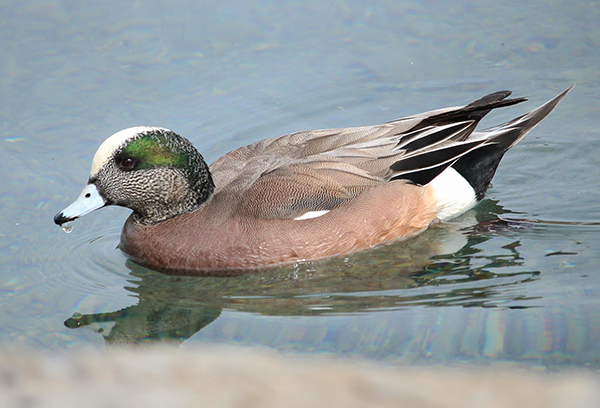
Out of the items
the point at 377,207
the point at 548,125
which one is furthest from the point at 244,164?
the point at 548,125

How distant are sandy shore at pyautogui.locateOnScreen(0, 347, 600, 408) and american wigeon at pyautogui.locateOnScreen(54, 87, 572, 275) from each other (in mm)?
2383

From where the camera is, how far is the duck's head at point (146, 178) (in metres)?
4.57

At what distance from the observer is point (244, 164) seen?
16.5 ft

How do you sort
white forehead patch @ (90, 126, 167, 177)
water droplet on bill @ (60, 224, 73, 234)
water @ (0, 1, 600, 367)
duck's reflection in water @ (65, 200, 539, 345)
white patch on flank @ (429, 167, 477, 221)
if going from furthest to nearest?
1. white patch on flank @ (429, 167, 477, 221)
2. water droplet on bill @ (60, 224, 73, 234)
3. white forehead patch @ (90, 126, 167, 177)
4. duck's reflection in water @ (65, 200, 539, 345)
5. water @ (0, 1, 600, 367)

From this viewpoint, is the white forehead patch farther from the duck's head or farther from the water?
the water

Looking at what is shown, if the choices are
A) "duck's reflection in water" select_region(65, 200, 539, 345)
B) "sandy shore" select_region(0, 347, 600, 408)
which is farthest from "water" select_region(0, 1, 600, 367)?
"sandy shore" select_region(0, 347, 600, 408)

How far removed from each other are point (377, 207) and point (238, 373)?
276 centimetres

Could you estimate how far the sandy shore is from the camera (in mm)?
1936

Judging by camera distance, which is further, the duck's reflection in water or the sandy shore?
the duck's reflection in water

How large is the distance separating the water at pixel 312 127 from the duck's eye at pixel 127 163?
729 millimetres

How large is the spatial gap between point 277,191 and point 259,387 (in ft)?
8.86

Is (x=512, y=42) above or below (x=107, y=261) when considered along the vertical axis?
above

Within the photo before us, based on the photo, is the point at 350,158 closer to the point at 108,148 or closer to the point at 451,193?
the point at 451,193

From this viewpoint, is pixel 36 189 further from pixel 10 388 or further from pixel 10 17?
pixel 10 388
